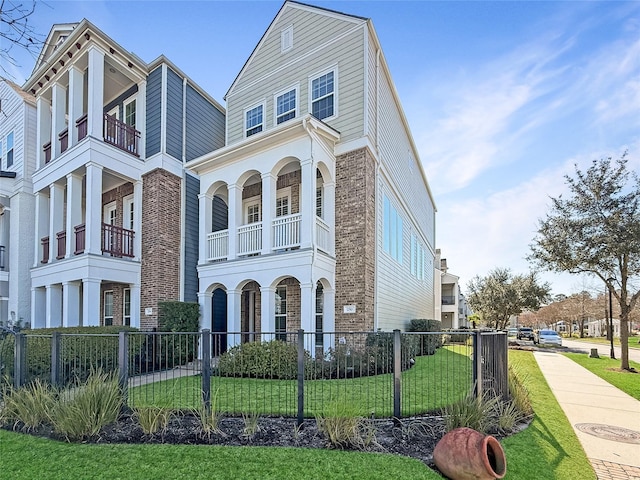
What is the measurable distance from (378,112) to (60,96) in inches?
467

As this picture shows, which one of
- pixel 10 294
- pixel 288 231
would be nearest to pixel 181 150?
pixel 288 231

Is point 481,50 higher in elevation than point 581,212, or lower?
higher

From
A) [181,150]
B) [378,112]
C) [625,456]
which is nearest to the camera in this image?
[625,456]

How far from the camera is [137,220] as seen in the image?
13547mm

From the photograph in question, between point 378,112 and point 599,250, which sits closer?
point 378,112

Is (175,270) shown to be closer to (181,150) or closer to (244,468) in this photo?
(181,150)

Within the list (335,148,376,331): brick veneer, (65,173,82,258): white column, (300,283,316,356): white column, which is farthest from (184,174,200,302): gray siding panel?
(335,148,376,331): brick veneer

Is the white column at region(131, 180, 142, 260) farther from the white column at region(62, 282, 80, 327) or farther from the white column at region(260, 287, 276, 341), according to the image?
the white column at region(260, 287, 276, 341)

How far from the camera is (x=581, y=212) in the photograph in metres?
14.4

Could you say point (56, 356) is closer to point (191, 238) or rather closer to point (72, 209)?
point (191, 238)

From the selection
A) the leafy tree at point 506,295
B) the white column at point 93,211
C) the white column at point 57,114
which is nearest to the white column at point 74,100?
the white column at point 57,114

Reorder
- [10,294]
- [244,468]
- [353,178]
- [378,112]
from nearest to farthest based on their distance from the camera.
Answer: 1. [244,468]
2. [353,178]
3. [378,112]
4. [10,294]

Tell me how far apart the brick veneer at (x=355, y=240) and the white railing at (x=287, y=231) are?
1.39 metres

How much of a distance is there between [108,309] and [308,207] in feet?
32.8
